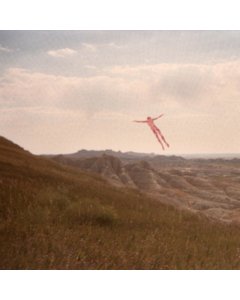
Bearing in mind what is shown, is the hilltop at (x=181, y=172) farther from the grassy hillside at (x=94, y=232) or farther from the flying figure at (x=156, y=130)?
the grassy hillside at (x=94, y=232)

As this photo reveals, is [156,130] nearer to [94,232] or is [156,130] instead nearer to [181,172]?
[181,172]

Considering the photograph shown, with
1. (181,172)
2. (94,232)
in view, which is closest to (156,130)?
(181,172)

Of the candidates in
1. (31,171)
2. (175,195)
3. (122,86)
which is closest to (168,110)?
(122,86)

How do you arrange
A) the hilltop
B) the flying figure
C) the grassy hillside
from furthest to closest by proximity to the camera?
the hilltop → the flying figure → the grassy hillside

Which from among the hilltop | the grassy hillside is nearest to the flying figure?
the hilltop

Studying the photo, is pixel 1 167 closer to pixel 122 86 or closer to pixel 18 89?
pixel 18 89

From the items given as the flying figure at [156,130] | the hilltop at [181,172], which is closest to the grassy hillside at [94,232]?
the hilltop at [181,172]

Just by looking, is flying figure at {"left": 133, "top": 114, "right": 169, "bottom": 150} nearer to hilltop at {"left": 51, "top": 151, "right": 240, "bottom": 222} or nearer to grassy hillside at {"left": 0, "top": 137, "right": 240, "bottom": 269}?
hilltop at {"left": 51, "top": 151, "right": 240, "bottom": 222}

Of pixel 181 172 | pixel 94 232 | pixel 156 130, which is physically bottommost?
pixel 94 232

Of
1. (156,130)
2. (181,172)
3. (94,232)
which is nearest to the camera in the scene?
(94,232)

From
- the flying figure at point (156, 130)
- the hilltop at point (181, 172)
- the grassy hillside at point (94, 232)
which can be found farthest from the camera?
the hilltop at point (181, 172)
